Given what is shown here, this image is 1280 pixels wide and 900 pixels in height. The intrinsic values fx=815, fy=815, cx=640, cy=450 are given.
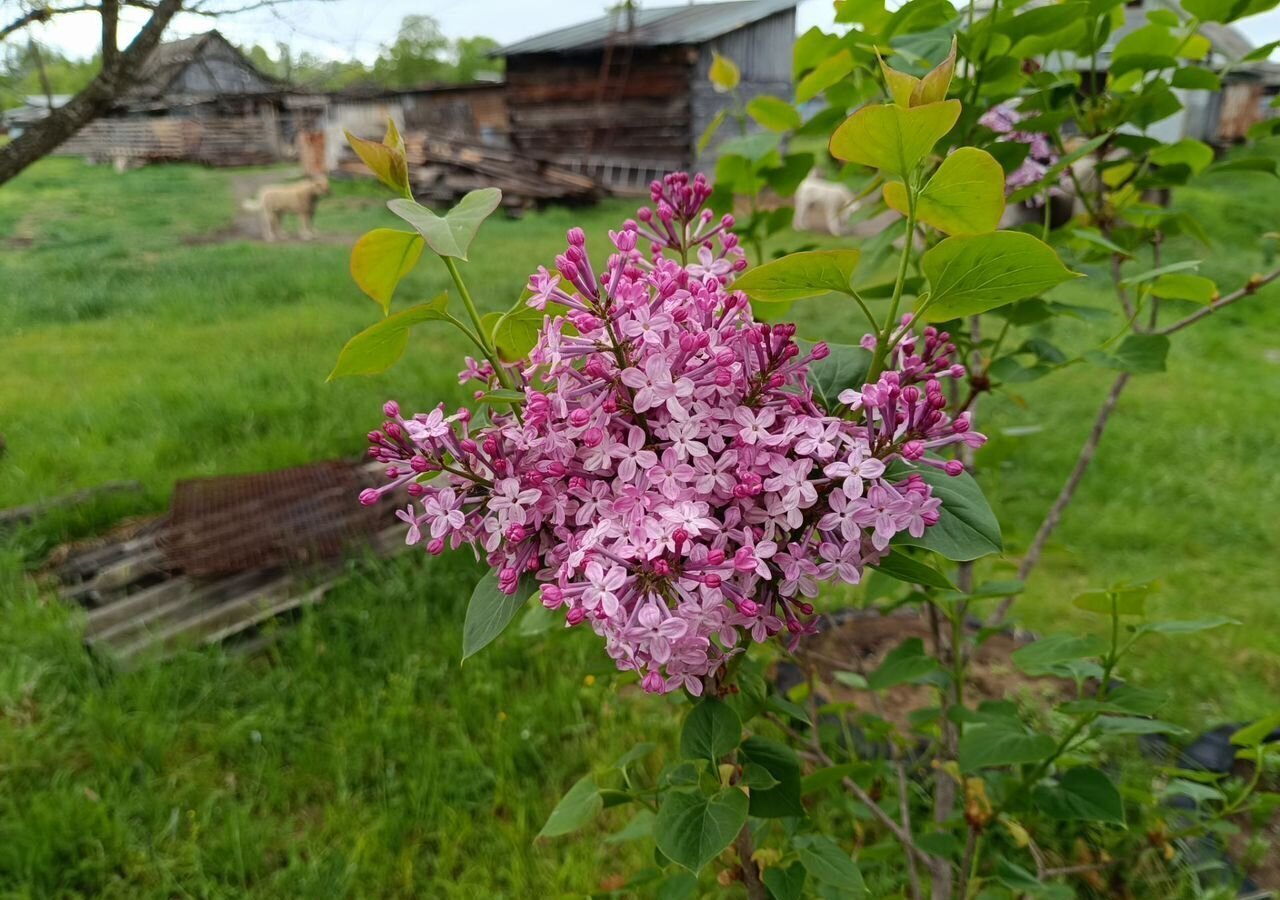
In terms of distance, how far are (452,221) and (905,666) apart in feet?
2.42

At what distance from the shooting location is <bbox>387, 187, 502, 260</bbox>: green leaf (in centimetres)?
44

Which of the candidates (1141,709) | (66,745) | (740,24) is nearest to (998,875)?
(1141,709)

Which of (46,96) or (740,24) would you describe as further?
(740,24)

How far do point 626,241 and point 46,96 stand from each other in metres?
2.31

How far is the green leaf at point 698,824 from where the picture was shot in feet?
1.86

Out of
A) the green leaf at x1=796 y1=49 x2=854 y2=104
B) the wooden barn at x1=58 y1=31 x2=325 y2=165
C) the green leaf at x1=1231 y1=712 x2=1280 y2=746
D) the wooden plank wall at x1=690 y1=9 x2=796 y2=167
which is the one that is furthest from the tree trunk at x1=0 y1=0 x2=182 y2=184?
the wooden plank wall at x1=690 y1=9 x2=796 y2=167

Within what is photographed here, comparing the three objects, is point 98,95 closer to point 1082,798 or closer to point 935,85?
point 935,85

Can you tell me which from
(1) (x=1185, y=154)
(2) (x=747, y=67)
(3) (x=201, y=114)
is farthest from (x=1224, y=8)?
(2) (x=747, y=67)

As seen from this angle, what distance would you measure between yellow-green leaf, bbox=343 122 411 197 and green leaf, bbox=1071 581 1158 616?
2.08ft

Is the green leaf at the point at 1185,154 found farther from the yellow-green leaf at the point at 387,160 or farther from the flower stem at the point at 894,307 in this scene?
the yellow-green leaf at the point at 387,160

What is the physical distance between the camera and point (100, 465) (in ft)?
7.91

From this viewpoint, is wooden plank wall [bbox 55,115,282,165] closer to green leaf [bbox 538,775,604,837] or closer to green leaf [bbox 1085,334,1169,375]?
green leaf [bbox 538,775,604,837]

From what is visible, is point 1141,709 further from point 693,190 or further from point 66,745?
point 66,745

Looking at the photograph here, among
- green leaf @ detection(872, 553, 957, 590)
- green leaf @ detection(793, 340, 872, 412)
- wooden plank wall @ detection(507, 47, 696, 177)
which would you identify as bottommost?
green leaf @ detection(872, 553, 957, 590)
